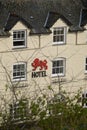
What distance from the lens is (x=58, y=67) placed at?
32.2m

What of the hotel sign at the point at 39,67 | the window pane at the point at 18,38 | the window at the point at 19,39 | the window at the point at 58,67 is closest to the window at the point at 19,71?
the hotel sign at the point at 39,67

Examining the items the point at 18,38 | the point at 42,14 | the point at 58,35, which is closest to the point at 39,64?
the point at 18,38

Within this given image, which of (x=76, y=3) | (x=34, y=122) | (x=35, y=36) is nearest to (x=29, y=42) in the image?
(x=35, y=36)

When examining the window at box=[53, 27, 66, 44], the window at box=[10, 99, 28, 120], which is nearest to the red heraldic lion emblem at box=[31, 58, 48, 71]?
the window at box=[53, 27, 66, 44]

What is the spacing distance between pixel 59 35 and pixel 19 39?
3.16 m

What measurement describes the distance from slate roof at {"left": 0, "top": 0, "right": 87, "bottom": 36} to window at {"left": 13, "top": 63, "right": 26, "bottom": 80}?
240 cm

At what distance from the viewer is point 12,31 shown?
29.8 m

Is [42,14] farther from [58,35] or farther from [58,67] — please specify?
[58,67]

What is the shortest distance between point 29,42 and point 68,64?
3.64 metres

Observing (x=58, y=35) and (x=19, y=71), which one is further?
(x=58, y=35)

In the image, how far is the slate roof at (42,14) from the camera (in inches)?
1197

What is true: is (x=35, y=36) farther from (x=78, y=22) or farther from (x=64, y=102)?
(x=64, y=102)

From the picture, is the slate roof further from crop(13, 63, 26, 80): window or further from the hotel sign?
crop(13, 63, 26, 80): window

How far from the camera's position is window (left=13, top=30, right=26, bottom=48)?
30.1 metres
